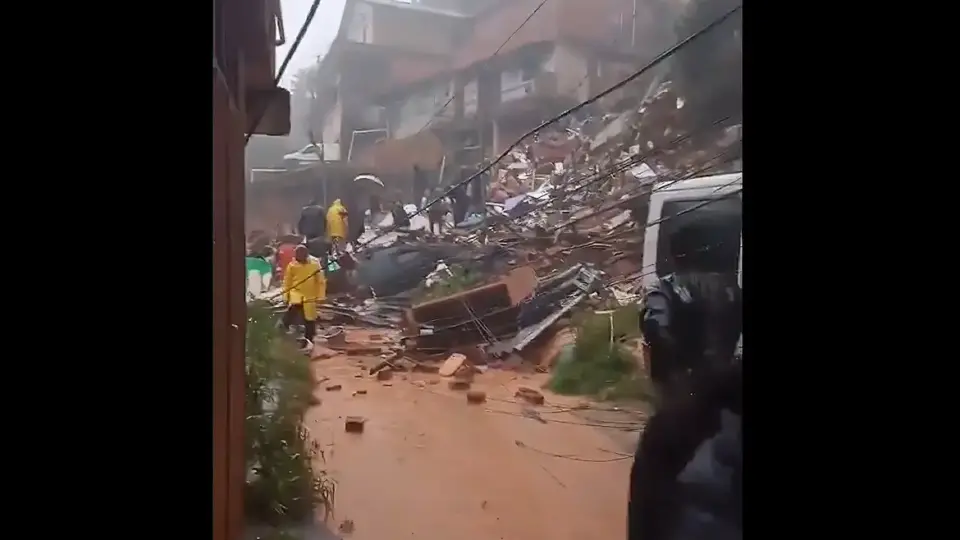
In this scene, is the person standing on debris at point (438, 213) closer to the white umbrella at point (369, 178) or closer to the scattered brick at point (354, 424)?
the white umbrella at point (369, 178)

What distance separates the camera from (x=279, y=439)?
918 mm

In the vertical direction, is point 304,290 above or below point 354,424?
above

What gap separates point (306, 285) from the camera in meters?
0.92

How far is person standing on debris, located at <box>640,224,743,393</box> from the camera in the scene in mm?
952

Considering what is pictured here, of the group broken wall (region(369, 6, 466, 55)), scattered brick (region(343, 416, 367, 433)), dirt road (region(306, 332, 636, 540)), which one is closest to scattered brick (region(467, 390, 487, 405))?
dirt road (region(306, 332, 636, 540))

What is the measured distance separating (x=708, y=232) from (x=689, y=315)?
0.35ft

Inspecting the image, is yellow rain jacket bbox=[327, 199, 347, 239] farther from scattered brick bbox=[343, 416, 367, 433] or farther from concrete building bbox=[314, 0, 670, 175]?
scattered brick bbox=[343, 416, 367, 433]

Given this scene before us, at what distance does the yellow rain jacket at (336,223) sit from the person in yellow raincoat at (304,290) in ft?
0.12

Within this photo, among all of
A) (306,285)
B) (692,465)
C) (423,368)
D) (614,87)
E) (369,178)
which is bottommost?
(692,465)

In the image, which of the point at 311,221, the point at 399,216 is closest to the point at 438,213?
the point at 399,216

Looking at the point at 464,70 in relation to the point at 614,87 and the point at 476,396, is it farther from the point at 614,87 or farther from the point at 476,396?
the point at 476,396
